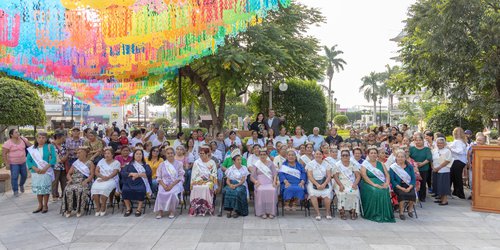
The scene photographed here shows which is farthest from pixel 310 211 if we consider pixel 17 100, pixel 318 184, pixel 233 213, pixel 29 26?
pixel 17 100

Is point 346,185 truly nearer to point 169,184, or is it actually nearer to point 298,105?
point 169,184

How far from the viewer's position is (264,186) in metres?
7.84

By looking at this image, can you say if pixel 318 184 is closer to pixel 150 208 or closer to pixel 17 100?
pixel 150 208

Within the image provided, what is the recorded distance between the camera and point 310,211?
821 cm

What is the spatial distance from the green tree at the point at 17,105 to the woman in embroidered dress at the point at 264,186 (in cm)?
1537

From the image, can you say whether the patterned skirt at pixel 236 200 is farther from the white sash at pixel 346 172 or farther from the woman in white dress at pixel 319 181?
the white sash at pixel 346 172

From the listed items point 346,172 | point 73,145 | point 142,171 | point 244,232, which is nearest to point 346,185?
point 346,172

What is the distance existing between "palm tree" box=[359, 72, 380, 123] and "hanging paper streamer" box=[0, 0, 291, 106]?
85563 mm

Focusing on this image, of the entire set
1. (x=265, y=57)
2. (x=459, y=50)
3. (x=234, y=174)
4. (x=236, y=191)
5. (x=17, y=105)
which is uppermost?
(x=459, y=50)

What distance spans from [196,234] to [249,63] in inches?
293

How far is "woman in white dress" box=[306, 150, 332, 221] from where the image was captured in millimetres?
7667

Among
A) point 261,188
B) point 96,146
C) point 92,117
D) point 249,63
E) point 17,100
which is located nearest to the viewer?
point 261,188

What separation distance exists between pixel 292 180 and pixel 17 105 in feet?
52.4

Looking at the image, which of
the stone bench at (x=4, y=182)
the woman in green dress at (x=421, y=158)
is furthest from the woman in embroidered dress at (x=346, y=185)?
the stone bench at (x=4, y=182)
